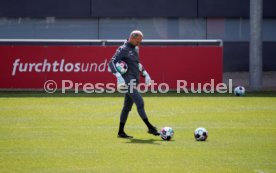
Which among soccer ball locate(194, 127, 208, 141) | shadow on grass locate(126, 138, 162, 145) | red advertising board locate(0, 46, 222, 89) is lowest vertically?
shadow on grass locate(126, 138, 162, 145)

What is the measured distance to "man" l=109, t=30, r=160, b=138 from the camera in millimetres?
14703

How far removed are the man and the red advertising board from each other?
1107 cm

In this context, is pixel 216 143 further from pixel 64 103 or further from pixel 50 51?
pixel 50 51

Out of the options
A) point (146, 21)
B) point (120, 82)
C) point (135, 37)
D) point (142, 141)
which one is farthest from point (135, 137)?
point (146, 21)

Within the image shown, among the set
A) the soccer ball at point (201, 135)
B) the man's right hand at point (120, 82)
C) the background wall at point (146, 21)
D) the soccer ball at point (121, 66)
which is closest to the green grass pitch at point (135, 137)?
the soccer ball at point (201, 135)

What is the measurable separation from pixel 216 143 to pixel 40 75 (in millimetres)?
12969

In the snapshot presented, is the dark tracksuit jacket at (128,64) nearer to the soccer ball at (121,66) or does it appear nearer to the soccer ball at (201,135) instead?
the soccer ball at (121,66)

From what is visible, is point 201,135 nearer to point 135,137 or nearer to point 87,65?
point 135,137

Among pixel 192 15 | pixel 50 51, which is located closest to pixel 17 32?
pixel 192 15

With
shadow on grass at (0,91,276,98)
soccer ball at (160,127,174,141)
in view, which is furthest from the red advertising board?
soccer ball at (160,127,174,141)

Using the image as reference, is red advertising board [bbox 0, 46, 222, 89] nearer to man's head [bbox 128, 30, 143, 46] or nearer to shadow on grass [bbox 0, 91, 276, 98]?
shadow on grass [bbox 0, 91, 276, 98]

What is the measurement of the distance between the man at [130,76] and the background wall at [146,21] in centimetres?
2215

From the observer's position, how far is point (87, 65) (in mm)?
26172

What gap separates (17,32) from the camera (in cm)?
3703
